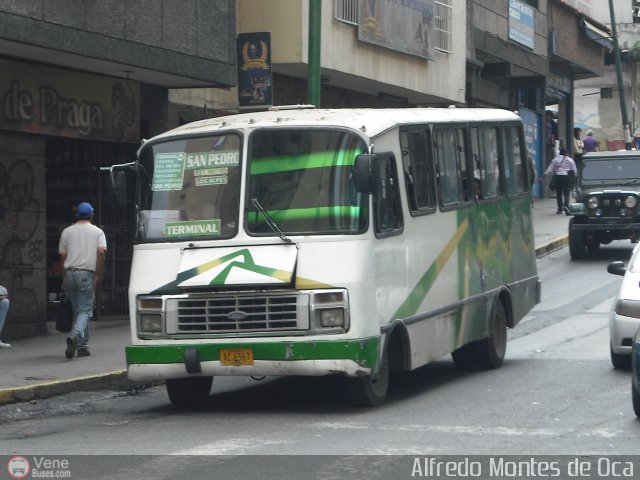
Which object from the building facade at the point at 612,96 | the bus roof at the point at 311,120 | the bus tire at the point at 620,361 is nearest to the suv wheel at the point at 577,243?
the bus tire at the point at 620,361

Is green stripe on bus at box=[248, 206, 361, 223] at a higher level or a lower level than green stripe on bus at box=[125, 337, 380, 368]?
higher

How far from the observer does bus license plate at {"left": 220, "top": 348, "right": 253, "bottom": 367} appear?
11.2 metres

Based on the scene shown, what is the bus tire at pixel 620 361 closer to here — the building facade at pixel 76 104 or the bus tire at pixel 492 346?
the bus tire at pixel 492 346

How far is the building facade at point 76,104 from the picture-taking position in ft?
53.9

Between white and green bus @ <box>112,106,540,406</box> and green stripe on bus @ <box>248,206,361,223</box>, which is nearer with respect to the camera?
white and green bus @ <box>112,106,540,406</box>

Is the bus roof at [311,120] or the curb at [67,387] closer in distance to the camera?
the bus roof at [311,120]

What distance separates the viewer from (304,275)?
441 inches

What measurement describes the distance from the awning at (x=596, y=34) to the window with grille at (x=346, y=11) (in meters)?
20.0

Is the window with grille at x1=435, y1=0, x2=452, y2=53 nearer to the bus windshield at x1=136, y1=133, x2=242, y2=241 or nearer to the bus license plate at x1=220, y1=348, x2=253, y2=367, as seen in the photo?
the bus windshield at x1=136, y1=133, x2=242, y2=241

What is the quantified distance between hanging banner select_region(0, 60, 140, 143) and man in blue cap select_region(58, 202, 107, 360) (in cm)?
249

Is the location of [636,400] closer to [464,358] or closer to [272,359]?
[272,359]

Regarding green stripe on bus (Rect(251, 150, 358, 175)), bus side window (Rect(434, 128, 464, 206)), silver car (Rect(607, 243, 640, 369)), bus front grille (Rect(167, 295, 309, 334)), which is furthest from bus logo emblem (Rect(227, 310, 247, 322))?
silver car (Rect(607, 243, 640, 369))

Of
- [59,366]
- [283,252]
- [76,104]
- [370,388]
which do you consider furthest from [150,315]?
[76,104]

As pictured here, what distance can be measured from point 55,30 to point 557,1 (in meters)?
27.3
